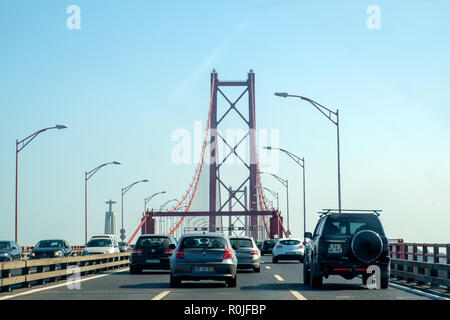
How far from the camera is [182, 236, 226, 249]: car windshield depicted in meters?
20.3

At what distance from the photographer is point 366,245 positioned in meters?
18.5

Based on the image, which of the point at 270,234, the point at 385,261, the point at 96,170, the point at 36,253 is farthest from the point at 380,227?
the point at 270,234

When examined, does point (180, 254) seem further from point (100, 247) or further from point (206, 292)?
point (100, 247)

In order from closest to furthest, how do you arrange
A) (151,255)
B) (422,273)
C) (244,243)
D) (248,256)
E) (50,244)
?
1. (422,273)
2. (151,255)
3. (248,256)
4. (244,243)
5. (50,244)

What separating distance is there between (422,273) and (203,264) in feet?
20.6

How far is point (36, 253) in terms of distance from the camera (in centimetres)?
3922

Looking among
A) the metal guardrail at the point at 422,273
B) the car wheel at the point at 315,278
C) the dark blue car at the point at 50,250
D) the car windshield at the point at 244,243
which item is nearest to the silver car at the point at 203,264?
the car wheel at the point at 315,278

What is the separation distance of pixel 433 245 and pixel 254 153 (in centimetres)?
7900

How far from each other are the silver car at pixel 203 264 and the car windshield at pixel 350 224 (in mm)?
2740

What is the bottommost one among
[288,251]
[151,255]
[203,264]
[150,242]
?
[288,251]

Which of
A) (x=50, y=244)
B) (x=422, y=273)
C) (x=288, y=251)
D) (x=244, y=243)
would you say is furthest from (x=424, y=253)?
(x=50, y=244)

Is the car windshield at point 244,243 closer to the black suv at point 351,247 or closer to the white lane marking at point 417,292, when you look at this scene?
the white lane marking at point 417,292
